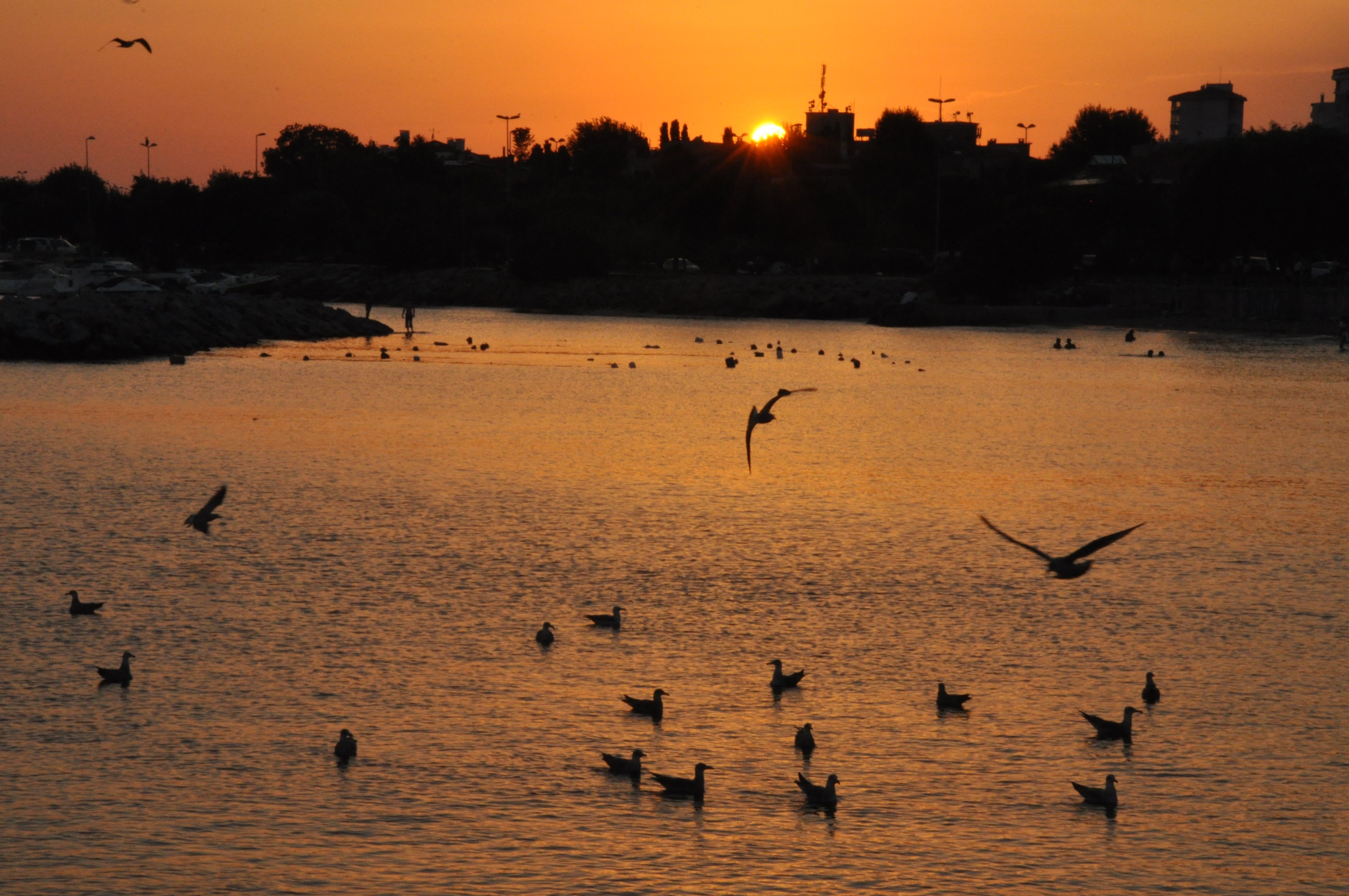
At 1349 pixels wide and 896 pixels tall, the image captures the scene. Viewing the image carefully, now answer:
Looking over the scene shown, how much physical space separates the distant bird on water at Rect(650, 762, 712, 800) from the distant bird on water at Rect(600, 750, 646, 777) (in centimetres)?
27

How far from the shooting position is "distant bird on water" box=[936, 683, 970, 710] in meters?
15.5

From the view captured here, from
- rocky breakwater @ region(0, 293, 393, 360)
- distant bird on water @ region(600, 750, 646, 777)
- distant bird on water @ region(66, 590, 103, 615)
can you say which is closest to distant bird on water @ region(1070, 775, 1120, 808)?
distant bird on water @ region(600, 750, 646, 777)

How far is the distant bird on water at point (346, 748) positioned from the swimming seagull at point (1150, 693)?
27.3ft

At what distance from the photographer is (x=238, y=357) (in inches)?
2682

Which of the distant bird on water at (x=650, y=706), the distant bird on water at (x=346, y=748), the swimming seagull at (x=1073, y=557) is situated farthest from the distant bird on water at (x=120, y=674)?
the swimming seagull at (x=1073, y=557)

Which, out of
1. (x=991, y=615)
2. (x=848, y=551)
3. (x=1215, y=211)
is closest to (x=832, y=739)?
(x=991, y=615)

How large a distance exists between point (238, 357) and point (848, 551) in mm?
50357

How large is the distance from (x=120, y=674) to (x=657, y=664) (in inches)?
232

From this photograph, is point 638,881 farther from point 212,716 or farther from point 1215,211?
point 1215,211

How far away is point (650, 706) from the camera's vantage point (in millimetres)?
15016

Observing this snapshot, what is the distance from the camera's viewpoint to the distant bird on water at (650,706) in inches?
588

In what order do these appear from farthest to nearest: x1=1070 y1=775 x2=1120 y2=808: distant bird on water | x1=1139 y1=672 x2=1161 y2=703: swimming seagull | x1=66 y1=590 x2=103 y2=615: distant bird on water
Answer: x1=66 y1=590 x2=103 y2=615: distant bird on water < x1=1139 y1=672 x2=1161 y2=703: swimming seagull < x1=1070 y1=775 x2=1120 y2=808: distant bird on water

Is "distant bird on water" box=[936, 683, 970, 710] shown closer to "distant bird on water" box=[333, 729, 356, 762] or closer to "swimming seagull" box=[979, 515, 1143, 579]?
"swimming seagull" box=[979, 515, 1143, 579]

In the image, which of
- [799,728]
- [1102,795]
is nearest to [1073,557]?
[1102,795]
